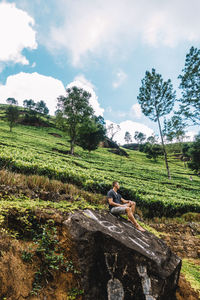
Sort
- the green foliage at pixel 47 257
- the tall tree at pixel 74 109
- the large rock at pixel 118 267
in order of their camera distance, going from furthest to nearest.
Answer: the tall tree at pixel 74 109, the large rock at pixel 118 267, the green foliage at pixel 47 257

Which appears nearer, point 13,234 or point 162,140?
point 13,234

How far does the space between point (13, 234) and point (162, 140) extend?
88.0 ft

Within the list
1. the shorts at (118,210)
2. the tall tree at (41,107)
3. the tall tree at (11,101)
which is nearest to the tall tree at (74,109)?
the shorts at (118,210)

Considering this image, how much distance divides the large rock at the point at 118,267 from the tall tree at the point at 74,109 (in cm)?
3078

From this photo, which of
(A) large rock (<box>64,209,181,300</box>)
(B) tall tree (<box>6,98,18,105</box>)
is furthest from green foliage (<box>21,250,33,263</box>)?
(B) tall tree (<box>6,98,18,105</box>)

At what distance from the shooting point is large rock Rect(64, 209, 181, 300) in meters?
3.28

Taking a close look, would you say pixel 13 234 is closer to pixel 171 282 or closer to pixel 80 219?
pixel 80 219

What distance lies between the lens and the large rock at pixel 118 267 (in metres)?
3.28

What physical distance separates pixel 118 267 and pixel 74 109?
33.7 m

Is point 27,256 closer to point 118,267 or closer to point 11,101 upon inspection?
point 118,267

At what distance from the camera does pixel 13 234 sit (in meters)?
3.50

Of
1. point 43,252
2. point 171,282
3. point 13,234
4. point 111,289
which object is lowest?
point 171,282

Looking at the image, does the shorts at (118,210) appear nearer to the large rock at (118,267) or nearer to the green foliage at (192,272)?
the large rock at (118,267)

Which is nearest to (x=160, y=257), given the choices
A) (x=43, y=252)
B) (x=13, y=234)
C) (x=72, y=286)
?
(x=72, y=286)
